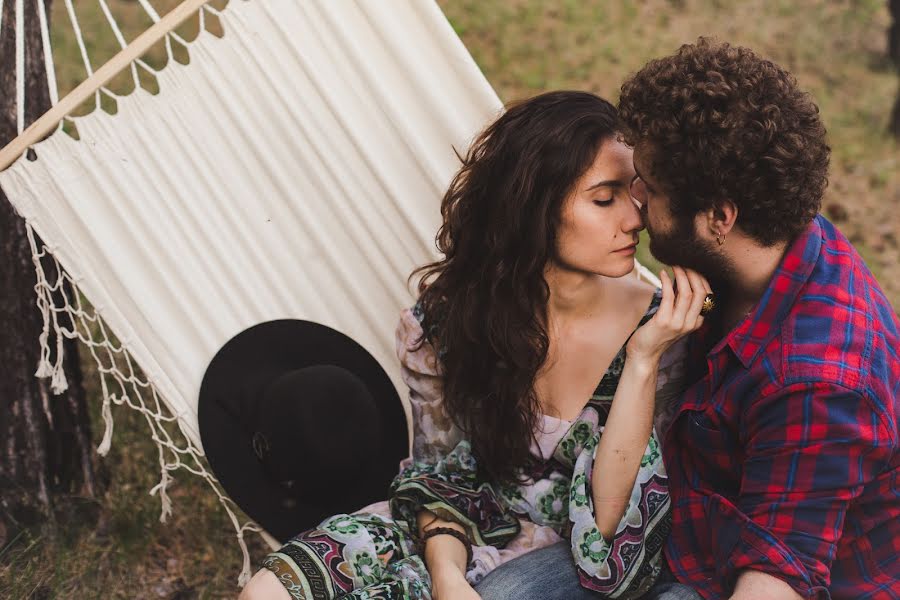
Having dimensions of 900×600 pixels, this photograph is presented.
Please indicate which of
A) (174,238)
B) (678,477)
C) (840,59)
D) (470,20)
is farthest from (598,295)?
(840,59)

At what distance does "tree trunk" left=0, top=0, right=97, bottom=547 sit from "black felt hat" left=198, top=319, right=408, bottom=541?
0.60 metres

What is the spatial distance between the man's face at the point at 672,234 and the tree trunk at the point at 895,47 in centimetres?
362

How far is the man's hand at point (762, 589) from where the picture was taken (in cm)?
163

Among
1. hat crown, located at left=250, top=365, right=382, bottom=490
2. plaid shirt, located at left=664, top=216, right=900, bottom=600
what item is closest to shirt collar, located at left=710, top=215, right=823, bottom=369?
plaid shirt, located at left=664, top=216, right=900, bottom=600

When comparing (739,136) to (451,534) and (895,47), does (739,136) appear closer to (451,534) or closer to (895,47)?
(451,534)

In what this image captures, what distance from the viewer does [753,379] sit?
1.71m

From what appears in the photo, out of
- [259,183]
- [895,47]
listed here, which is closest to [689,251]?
[259,183]

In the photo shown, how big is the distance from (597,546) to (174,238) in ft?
4.19

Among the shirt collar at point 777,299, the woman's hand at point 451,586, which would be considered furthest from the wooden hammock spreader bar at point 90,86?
the shirt collar at point 777,299

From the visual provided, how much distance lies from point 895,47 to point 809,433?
4590 millimetres

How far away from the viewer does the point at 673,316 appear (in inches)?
73.1

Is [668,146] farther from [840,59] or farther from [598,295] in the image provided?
[840,59]

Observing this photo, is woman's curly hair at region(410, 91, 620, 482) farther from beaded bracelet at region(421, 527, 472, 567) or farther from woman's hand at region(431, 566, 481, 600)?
woman's hand at region(431, 566, 481, 600)

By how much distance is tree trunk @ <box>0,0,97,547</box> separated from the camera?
2.52m
